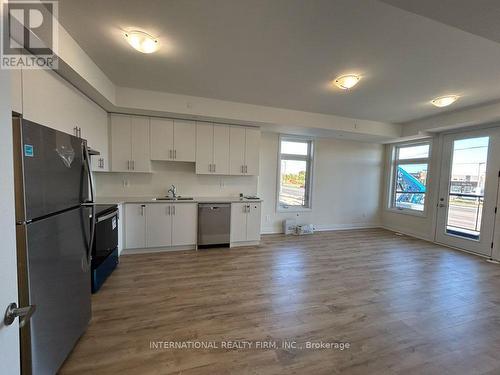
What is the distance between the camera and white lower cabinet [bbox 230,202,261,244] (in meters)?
4.43

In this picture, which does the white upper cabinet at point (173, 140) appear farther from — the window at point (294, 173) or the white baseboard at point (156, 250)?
the window at point (294, 173)

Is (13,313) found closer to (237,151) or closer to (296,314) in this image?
(296,314)

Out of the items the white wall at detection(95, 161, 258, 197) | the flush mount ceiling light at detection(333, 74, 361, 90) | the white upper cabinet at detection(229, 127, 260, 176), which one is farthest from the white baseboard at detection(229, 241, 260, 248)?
the flush mount ceiling light at detection(333, 74, 361, 90)

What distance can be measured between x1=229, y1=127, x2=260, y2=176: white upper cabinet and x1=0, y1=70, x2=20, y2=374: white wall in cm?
391

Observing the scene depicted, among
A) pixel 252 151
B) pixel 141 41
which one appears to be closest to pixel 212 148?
pixel 252 151

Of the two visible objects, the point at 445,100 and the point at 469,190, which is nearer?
the point at 445,100

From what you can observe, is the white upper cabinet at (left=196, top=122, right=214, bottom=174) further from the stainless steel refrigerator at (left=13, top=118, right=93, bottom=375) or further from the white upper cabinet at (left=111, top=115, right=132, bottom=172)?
the stainless steel refrigerator at (left=13, top=118, right=93, bottom=375)

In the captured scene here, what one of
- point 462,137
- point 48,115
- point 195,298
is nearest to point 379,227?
point 462,137

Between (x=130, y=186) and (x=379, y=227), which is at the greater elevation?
(x=130, y=186)

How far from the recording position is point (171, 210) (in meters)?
4.03

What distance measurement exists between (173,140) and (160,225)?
157cm

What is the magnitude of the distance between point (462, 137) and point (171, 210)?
609cm

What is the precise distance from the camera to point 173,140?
167 inches

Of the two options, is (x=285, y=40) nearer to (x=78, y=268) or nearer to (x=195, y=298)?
(x=78, y=268)
